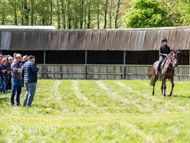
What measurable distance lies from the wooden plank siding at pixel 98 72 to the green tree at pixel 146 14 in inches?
526

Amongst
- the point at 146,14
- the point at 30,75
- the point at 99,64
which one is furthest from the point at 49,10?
the point at 30,75

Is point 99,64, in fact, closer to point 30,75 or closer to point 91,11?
point 30,75

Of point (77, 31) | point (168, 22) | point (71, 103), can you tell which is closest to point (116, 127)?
point (71, 103)

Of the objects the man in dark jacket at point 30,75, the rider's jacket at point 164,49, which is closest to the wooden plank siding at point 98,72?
the rider's jacket at point 164,49

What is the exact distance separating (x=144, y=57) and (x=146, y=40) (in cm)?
240

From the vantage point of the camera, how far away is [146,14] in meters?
43.7

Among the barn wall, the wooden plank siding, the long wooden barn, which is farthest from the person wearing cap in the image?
the wooden plank siding

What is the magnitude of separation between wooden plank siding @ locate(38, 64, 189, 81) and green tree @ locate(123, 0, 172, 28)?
526 inches

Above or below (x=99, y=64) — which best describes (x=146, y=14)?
above

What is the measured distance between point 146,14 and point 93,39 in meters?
14.8

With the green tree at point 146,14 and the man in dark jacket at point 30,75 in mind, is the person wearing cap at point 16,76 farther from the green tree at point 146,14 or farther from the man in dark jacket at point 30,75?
the green tree at point 146,14

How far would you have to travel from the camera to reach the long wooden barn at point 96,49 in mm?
29828

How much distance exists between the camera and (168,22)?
43.1 meters

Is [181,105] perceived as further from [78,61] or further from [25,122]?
[78,61]
